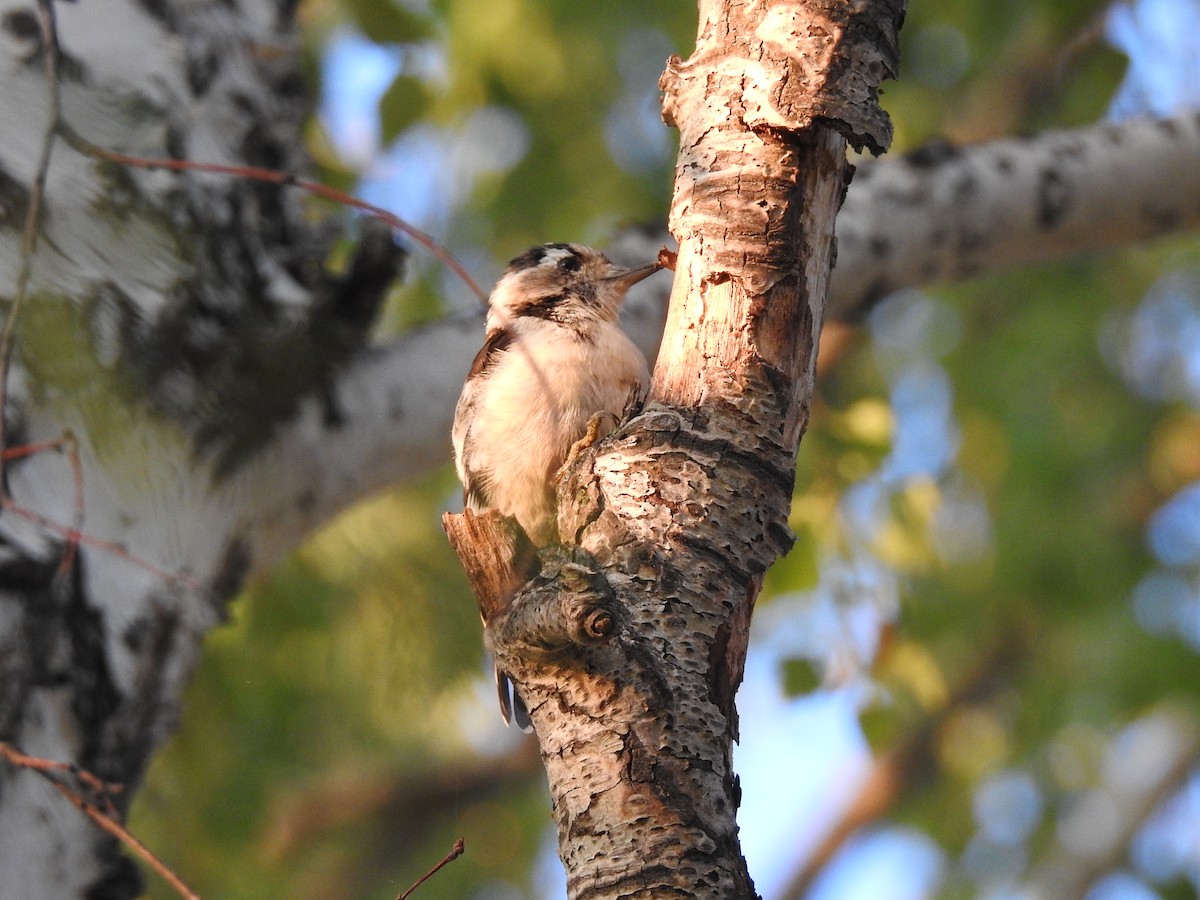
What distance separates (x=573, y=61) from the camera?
19.9ft

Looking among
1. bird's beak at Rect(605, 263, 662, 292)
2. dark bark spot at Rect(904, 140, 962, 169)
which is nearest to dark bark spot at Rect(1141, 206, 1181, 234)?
dark bark spot at Rect(904, 140, 962, 169)

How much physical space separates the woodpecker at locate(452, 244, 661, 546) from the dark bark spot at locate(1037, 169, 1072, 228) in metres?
1.32

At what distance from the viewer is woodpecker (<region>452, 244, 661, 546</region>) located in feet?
10.1

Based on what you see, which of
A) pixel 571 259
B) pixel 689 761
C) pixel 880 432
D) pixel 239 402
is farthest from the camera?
pixel 880 432

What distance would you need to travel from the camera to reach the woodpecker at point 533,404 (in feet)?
10.1

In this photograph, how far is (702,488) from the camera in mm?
1985

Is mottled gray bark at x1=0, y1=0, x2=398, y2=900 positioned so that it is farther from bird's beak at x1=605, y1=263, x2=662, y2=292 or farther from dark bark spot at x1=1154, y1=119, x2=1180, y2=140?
dark bark spot at x1=1154, y1=119, x2=1180, y2=140

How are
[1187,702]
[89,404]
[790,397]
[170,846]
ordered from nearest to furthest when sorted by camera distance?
1. [790,397]
2. [89,404]
3. [170,846]
4. [1187,702]

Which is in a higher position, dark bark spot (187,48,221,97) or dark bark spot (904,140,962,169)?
dark bark spot (187,48,221,97)

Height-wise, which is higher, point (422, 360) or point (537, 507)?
point (422, 360)

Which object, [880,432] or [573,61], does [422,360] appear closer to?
[880,432]

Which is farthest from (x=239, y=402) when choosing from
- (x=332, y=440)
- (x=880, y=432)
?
(x=880, y=432)

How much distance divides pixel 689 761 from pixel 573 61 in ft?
15.8

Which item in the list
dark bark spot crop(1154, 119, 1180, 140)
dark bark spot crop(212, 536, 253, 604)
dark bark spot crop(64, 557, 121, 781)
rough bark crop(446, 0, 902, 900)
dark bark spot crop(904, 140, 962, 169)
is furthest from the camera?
dark bark spot crop(1154, 119, 1180, 140)
